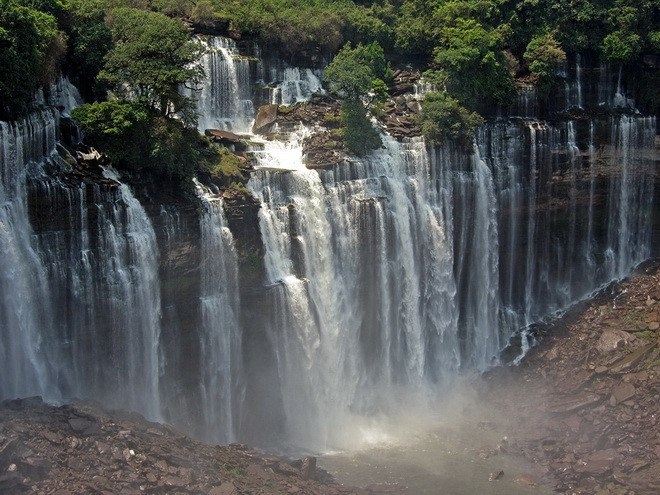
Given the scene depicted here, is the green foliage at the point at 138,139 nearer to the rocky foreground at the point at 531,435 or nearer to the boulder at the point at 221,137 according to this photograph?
the boulder at the point at 221,137

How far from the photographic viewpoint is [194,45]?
43.2 m

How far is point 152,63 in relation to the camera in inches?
1618

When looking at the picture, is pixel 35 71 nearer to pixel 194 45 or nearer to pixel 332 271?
pixel 194 45

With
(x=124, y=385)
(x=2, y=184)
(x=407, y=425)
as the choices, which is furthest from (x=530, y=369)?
Result: (x=2, y=184)

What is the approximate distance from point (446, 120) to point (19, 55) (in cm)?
2370

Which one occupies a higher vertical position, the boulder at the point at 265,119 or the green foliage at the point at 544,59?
the green foliage at the point at 544,59

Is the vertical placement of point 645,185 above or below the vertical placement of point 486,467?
above

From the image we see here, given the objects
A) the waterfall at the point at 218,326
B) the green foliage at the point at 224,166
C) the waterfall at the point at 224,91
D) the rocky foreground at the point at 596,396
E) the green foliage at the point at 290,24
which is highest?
the green foliage at the point at 290,24

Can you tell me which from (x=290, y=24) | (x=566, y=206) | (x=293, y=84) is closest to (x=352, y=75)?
(x=293, y=84)

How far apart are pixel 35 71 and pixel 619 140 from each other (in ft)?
116

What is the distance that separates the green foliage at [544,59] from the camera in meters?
55.5

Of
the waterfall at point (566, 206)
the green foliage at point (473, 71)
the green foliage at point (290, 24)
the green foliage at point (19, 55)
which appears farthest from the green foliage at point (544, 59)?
the green foliage at point (19, 55)

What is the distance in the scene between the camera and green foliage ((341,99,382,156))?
155 ft

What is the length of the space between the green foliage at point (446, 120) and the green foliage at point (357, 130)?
3529 mm
